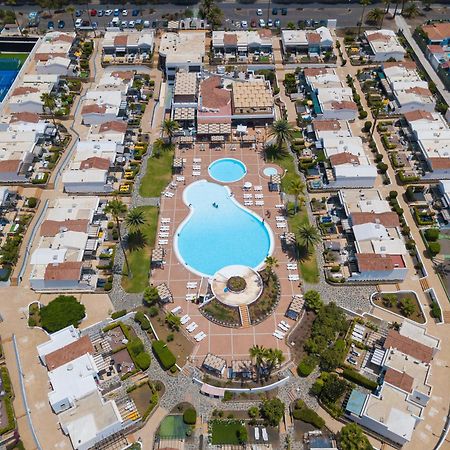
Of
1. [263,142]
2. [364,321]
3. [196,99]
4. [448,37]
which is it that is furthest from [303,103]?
[364,321]

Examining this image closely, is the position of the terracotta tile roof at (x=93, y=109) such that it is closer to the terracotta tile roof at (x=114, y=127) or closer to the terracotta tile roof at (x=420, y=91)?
the terracotta tile roof at (x=114, y=127)

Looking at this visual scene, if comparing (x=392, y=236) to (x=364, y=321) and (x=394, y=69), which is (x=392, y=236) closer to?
(x=364, y=321)

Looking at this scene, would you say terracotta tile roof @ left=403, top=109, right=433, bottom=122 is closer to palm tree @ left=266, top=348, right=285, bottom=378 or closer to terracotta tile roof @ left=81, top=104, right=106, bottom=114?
palm tree @ left=266, top=348, right=285, bottom=378

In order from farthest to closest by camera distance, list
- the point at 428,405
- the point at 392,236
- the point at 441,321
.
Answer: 1. the point at 392,236
2. the point at 441,321
3. the point at 428,405

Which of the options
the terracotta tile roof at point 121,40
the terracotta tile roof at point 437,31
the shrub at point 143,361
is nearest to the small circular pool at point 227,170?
the shrub at point 143,361

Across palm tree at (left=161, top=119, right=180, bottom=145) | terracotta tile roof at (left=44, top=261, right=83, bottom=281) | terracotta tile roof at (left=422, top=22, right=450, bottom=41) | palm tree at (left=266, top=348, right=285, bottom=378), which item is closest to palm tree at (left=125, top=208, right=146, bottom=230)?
terracotta tile roof at (left=44, top=261, right=83, bottom=281)
